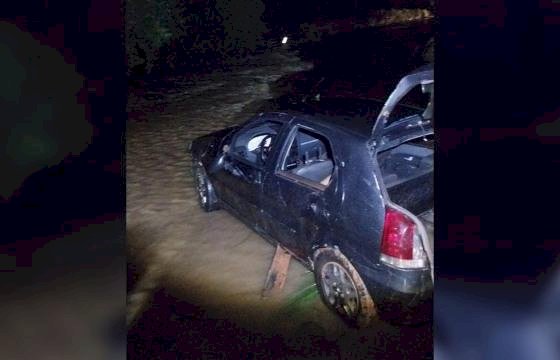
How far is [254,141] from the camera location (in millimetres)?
4652

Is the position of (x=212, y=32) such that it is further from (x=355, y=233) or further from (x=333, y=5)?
(x=355, y=233)

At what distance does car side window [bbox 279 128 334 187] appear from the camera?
157 inches

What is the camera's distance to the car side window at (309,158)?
13.1 ft

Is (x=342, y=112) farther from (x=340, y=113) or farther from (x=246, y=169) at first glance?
(x=246, y=169)

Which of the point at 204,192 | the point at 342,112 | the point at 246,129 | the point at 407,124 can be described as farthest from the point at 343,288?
the point at 204,192

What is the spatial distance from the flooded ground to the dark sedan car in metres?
0.23

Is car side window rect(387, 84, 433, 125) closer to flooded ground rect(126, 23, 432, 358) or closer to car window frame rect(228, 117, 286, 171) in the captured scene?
car window frame rect(228, 117, 286, 171)

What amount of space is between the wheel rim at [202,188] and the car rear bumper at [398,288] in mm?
2161

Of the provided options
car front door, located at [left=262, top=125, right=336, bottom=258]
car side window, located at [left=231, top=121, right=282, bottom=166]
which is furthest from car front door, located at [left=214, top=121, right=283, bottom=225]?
car front door, located at [left=262, top=125, right=336, bottom=258]

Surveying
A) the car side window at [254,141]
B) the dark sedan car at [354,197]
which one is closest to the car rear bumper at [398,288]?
the dark sedan car at [354,197]

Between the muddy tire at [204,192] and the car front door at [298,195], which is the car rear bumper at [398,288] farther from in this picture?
the muddy tire at [204,192]
